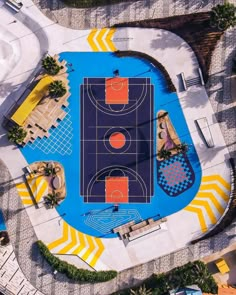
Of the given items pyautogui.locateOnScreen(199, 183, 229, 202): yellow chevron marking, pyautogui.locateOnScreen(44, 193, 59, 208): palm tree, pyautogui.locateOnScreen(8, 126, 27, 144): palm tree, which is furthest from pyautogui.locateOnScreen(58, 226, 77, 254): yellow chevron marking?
pyautogui.locateOnScreen(199, 183, 229, 202): yellow chevron marking

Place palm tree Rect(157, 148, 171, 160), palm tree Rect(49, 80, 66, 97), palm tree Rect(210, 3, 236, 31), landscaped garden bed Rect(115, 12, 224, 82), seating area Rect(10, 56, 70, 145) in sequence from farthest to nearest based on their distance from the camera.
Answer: seating area Rect(10, 56, 70, 145)
landscaped garden bed Rect(115, 12, 224, 82)
palm tree Rect(157, 148, 171, 160)
palm tree Rect(49, 80, 66, 97)
palm tree Rect(210, 3, 236, 31)

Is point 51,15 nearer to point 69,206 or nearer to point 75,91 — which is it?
point 75,91

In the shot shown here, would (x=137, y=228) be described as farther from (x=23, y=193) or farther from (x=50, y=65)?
(x=50, y=65)

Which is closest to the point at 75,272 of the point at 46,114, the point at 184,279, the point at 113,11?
the point at 184,279

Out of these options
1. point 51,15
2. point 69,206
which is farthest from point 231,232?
point 51,15

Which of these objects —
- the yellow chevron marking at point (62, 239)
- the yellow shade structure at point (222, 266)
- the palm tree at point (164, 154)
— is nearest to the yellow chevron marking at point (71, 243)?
the yellow chevron marking at point (62, 239)

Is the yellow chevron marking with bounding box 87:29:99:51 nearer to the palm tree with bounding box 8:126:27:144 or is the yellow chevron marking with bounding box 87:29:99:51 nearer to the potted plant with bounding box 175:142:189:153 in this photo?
the palm tree with bounding box 8:126:27:144
